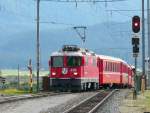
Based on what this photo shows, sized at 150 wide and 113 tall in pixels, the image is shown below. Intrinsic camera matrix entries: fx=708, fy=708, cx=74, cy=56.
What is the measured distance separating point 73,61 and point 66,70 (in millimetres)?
913

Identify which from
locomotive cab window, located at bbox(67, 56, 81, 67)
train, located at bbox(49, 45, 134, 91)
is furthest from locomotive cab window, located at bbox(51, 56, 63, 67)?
locomotive cab window, located at bbox(67, 56, 81, 67)

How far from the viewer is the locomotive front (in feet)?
175

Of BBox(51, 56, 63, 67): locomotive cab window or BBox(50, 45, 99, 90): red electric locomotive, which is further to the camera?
BBox(51, 56, 63, 67): locomotive cab window

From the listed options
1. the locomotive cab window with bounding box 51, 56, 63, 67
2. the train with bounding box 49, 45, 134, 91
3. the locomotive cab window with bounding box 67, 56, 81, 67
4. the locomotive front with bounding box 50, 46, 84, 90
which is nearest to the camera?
the locomotive front with bounding box 50, 46, 84, 90

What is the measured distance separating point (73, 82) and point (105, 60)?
32.4ft

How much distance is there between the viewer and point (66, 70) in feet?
177

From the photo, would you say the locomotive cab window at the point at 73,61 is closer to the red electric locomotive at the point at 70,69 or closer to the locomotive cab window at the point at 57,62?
the red electric locomotive at the point at 70,69

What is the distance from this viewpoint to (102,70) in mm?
61000

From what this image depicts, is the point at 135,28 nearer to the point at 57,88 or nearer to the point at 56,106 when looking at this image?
the point at 56,106

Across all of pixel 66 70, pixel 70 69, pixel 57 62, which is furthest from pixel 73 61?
pixel 57 62

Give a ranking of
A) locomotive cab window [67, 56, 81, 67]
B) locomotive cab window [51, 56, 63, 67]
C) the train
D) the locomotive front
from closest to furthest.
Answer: the locomotive front < the train < locomotive cab window [67, 56, 81, 67] < locomotive cab window [51, 56, 63, 67]

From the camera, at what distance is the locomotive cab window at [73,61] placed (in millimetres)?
53969

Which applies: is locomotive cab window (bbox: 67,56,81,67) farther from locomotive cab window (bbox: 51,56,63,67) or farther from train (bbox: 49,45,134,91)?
locomotive cab window (bbox: 51,56,63,67)

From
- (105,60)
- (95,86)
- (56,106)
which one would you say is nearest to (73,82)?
(95,86)
